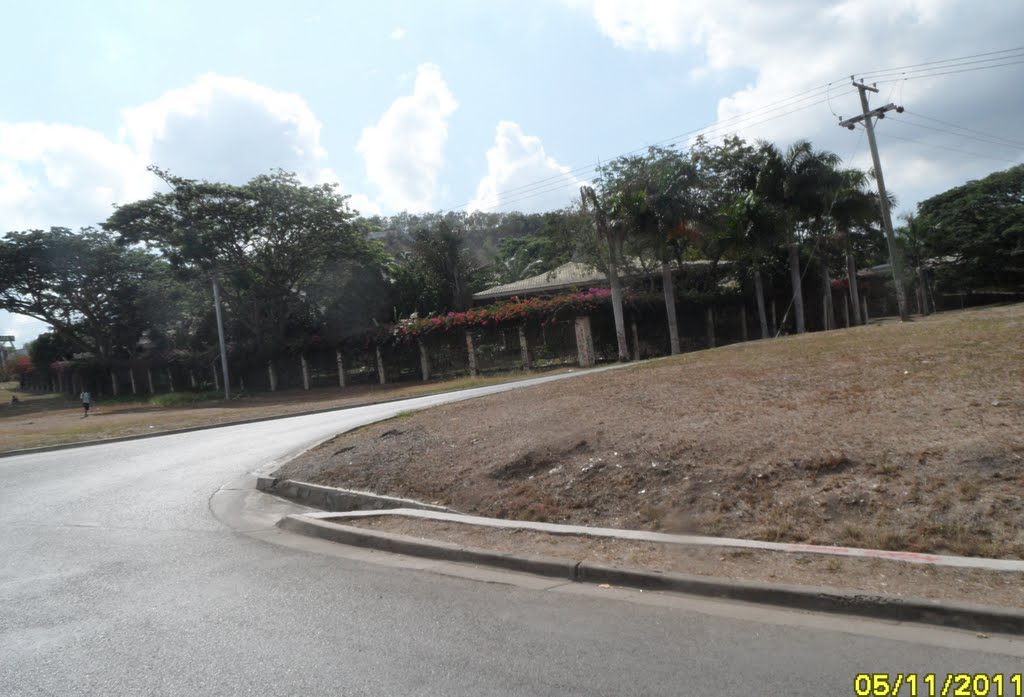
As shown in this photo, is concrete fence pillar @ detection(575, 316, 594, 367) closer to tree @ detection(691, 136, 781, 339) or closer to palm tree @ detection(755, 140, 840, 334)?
tree @ detection(691, 136, 781, 339)

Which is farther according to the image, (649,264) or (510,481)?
(649,264)

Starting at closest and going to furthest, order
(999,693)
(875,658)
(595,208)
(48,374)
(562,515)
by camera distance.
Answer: (999,693) < (875,658) < (562,515) < (595,208) < (48,374)

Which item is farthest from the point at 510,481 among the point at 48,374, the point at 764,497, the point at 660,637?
the point at 48,374

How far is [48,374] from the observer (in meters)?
67.6

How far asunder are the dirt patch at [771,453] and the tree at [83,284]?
4220 centimetres

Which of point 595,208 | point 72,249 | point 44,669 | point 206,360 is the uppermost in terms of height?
point 72,249

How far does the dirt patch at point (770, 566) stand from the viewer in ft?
16.6

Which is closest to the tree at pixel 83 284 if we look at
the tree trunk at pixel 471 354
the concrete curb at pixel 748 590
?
the tree trunk at pixel 471 354

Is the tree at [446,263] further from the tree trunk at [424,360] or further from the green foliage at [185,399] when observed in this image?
the green foliage at [185,399]

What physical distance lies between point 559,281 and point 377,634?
36884mm

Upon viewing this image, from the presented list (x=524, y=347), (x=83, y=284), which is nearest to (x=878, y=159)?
(x=524, y=347)

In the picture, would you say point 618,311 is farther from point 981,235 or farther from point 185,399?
point 981,235

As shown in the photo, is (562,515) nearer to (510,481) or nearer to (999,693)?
(510,481)

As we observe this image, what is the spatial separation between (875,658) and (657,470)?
11.8 ft
